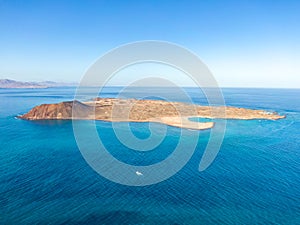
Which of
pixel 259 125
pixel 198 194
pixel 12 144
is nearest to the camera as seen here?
pixel 198 194

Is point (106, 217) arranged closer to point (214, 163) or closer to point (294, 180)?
point (214, 163)

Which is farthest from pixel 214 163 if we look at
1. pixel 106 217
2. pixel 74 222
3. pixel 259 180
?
pixel 74 222

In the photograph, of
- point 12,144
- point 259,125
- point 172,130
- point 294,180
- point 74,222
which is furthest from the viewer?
point 259,125

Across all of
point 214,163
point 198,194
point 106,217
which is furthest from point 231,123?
point 106,217

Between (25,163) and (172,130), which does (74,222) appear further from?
(172,130)

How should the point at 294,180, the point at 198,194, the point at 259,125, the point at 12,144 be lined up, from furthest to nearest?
the point at 259,125 → the point at 12,144 → the point at 294,180 → the point at 198,194

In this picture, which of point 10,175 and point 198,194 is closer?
point 198,194

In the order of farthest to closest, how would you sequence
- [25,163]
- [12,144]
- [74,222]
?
1. [12,144]
2. [25,163]
3. [74,222]
